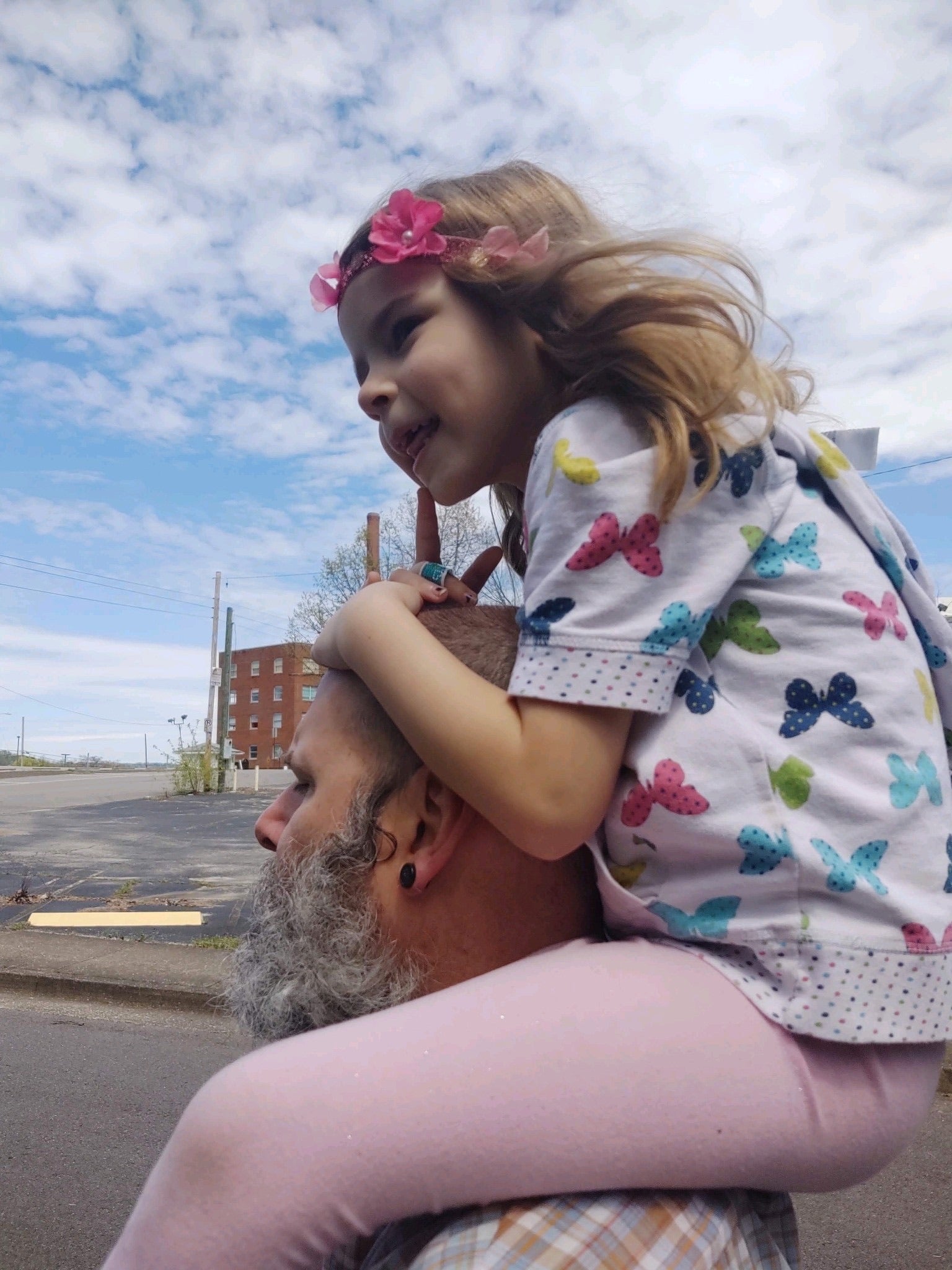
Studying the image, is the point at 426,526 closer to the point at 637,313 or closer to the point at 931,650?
the point at 637,313

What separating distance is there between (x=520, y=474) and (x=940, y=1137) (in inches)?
135

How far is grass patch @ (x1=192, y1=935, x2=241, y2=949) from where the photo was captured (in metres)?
6.46

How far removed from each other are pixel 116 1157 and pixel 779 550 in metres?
3.31

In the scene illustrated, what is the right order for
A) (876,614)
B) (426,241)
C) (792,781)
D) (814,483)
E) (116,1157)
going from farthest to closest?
(116,1157) < (426,241) < (814,483) < (876,614) < (792,781)

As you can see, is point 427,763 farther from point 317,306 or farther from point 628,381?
point 317,306

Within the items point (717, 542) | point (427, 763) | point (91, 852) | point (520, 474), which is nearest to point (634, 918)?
point (427, 763)

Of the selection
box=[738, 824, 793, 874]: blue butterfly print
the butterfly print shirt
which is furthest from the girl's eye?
box=[738, 824, 793, 874]: blue butterfly print

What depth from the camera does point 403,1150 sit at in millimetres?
947

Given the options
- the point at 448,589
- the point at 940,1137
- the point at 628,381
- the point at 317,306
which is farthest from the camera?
the point at 940,1137

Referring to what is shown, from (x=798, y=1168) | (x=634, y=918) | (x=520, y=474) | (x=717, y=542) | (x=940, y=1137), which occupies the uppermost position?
(x=520, y=474)

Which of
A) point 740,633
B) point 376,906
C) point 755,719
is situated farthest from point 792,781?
point 376,906

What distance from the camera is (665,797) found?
3.50ft

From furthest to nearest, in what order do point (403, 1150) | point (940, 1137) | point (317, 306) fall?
1. point (940, 1137)
2. point (317, 306)
3. point (403, 1150)

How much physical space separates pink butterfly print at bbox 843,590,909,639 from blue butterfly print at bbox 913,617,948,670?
0.09 m
